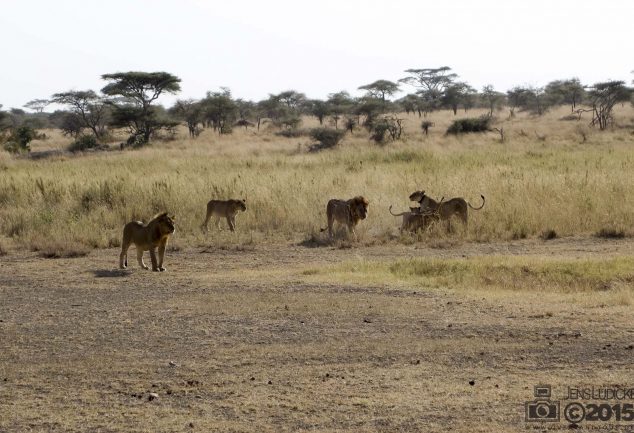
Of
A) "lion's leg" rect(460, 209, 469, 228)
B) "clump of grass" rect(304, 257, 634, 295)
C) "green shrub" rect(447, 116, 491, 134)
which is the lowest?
"clump of grass" rect(304, 257, 634, 295)

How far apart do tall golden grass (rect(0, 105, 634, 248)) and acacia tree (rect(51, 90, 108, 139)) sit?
2823 centimetres

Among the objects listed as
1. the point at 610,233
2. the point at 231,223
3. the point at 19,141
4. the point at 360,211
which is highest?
the point at 19,141

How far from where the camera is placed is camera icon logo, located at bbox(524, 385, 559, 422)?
6.30 metres

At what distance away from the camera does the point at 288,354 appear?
27.1 ft

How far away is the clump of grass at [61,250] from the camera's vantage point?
1605 centimetres

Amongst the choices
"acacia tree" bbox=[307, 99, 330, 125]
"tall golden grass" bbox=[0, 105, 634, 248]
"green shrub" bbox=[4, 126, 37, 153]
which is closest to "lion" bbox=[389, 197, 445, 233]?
"tall golden grass" bbox=[0, 105, 634, 248]

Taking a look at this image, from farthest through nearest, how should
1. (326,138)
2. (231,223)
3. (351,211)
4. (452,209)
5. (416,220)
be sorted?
(326,138) → (231,223) → (452,209) → (416,220) → (351,211)

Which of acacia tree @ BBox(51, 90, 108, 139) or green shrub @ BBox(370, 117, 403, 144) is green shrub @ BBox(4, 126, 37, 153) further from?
green shrub @ BBox(370, 117, 403, 144)

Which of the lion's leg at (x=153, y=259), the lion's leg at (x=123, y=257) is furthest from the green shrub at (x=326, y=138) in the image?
the lion's leg at (x=153, y=259)

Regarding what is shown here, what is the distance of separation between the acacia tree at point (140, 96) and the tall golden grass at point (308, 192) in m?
18.9

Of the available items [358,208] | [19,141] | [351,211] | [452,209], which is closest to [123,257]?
[351,211]

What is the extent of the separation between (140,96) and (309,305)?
144 ft

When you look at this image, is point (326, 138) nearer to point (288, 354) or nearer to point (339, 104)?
point (339, 104)

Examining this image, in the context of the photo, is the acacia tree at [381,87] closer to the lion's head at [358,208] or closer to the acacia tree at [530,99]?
the acacia tree at [530,99]
